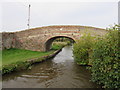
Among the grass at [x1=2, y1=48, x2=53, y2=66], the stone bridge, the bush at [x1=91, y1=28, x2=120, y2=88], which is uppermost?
the stone bridge

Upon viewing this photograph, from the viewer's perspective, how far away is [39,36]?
14703 millimetres

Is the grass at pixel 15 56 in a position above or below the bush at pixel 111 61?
below

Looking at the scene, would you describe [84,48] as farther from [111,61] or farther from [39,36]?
[39,36]

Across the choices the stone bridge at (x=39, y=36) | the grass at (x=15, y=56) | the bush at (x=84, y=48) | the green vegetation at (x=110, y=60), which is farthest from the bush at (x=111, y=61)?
the stone bridge at (x=39, y=36)

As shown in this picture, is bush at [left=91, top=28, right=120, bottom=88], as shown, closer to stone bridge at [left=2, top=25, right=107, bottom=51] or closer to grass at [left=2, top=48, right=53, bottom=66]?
grass at [left=2, top=48, right=53, bottom=66]

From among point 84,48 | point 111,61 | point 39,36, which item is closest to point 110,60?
point 111,61

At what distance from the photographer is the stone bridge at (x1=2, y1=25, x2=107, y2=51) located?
542 inches

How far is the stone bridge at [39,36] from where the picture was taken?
45.1 feet

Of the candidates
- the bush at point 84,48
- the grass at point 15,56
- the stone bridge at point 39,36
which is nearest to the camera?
the bush at point 84,48

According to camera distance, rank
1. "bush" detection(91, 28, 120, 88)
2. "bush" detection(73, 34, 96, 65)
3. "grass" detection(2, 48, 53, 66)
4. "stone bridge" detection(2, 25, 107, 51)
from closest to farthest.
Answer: "bush" detection(91, 28, 120, 88) < "bush" detection(73, 34, 96, 65) < "grass" detection(2, 48, 53, 66) < "stone bridge" detection(2, 25, 107, 51)

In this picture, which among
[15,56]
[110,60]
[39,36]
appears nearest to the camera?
[110,60]

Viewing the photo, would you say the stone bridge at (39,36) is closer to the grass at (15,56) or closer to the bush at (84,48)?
the grass at (15,56)

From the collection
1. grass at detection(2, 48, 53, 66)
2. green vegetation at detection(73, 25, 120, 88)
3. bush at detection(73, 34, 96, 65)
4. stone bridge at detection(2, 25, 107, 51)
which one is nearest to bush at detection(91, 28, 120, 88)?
green vegetation at detection(73, 25, 120, 88)

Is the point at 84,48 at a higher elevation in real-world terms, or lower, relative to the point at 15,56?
higher
